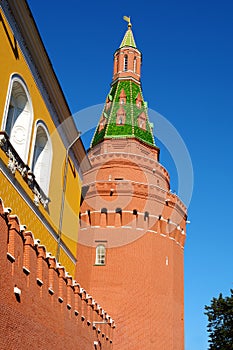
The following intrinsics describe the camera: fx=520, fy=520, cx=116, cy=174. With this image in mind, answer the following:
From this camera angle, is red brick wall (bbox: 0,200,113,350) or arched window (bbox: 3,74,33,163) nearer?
red brick wall (bbox: 0,200,113,350)

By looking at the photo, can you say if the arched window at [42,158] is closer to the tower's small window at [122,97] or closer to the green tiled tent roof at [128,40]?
the tower's small window at [122,97]

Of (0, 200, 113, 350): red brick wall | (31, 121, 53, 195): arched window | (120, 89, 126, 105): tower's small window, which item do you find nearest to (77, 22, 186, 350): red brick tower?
(120, 89, 126, 105): tower's small window

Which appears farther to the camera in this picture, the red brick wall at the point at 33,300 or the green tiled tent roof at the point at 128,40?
the green tiled tent roof at the point at 128,40

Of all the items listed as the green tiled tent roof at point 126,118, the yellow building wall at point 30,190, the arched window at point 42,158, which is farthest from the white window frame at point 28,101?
the green tiled tent roof at point 126,118

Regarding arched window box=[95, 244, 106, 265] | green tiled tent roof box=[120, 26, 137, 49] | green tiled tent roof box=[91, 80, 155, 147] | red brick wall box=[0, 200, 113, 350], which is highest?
green tiled tent roof box=[120, 26, 137, 49]

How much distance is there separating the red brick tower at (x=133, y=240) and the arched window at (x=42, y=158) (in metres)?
9.09

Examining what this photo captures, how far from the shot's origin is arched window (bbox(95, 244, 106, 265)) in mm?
25206

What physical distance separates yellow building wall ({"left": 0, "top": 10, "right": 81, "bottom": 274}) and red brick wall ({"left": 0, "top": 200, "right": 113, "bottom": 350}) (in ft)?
6.96

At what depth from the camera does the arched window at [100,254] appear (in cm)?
2521

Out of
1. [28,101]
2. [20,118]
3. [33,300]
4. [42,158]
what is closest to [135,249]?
[42,158]

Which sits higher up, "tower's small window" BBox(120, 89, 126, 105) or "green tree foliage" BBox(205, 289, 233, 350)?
"tower's small window" BBox(120, 89, 126, 105)

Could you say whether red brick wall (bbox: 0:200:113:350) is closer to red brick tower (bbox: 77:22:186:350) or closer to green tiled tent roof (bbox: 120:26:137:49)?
red brick tower (bbox: 77:22:186:350)

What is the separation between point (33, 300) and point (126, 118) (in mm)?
20755

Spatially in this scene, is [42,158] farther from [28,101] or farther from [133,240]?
[133,240]
